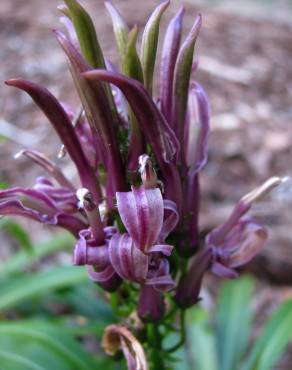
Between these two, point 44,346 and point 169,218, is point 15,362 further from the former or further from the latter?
point 169,218

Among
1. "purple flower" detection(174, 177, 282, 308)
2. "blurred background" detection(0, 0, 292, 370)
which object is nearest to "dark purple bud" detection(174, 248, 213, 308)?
"purple flower" detection(174, 177, 282, 308)

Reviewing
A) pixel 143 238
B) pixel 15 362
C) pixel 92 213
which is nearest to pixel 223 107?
pixel 15 362

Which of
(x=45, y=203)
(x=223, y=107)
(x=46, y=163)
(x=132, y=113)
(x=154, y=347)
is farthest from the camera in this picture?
(x=223, y=107)

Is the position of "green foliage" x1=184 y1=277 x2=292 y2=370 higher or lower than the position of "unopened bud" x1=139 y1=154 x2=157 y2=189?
lower

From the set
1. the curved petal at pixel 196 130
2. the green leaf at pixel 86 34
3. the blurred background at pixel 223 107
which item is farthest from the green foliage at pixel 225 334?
the green leaf at pixel 86 34

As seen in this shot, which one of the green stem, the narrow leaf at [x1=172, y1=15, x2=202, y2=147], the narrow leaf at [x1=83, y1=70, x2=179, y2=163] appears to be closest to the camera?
the narrow leaf at [x1=83, y1=70, x2=179, y2=163]

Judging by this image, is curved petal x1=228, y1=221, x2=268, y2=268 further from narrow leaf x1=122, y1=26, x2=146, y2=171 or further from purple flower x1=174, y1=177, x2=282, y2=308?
narrow leaf x1=122, y1=26, x2=146, y2=171

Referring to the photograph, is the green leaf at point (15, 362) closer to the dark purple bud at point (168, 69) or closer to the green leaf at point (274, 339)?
the green leaf at point (274, 339)
